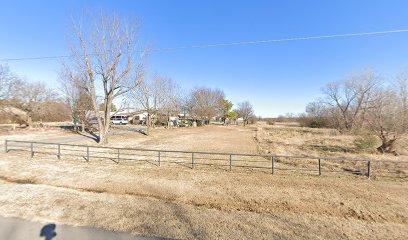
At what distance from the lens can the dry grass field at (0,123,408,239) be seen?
365cm

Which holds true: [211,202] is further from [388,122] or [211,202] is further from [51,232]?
[388,122]

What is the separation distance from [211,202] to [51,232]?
3.84 m

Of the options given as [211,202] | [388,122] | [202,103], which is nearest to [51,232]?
[211,202]

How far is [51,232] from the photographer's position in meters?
3.50

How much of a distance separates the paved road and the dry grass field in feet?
0.59

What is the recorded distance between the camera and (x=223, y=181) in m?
6.38

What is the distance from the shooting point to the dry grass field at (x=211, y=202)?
12.0 ft

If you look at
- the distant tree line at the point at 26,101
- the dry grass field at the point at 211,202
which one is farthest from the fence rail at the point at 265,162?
the distant tree line at the point at 26,101

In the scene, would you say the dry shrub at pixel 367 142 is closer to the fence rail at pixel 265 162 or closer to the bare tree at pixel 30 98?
the fence rail at pixel 265 162

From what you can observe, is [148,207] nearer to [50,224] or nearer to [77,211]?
[77,211]

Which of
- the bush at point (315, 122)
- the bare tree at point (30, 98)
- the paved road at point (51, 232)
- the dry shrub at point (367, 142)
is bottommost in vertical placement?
the paved road at point (51, 232)

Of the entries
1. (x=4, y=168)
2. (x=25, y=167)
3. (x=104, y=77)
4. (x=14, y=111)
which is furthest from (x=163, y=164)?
(x=14, y=111)

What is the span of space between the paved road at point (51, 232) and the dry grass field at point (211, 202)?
0.18 meters

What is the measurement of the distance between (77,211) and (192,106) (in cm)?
4961
